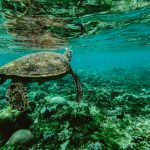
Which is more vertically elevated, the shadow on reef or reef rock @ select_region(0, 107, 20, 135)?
reef rock @ select_region(0, 107, 20, 135)

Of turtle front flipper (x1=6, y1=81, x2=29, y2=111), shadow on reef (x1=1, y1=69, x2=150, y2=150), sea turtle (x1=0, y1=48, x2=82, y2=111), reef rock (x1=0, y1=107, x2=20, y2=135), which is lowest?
shadow on reef (x1=1, y1=69, x2=150, y2=150)

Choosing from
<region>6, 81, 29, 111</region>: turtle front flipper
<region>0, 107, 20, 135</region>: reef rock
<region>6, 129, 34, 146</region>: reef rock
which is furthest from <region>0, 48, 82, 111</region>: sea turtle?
<region>0, 107, 20, 135</region>: reef rock

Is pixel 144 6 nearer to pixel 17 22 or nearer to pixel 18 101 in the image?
pixel 17 22

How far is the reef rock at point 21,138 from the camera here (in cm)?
737

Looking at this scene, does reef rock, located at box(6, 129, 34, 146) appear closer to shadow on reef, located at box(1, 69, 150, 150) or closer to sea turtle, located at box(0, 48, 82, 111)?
shadow on reef, located at box(1, 69, 150, 150)

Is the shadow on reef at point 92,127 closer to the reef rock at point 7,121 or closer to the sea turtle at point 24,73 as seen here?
the reef rock at point 7,121

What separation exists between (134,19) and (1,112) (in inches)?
503

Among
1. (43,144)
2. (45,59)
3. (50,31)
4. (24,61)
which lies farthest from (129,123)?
(50,31)

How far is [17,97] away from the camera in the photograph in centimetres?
624

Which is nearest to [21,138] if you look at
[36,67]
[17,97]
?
[17,97]

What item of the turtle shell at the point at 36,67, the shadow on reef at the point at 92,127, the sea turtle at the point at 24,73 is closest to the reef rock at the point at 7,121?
the shadow on reef at the point at 92,127

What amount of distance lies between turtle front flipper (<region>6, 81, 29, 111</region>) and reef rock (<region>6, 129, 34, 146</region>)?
1.89 meters

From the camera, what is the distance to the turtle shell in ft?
21.3

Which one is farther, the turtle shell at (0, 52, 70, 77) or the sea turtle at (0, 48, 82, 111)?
the turtle shell at (0, 52, 70, 77)
